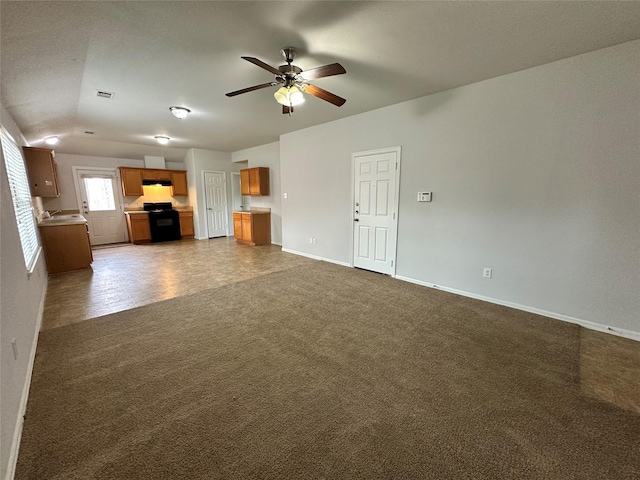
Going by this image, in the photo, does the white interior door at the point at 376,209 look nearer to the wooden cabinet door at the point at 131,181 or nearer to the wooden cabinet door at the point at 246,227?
the wooden cabinet door at the point at 246,227

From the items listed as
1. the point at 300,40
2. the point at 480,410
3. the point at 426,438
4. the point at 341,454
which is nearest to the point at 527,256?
Answer: the point at 480,410

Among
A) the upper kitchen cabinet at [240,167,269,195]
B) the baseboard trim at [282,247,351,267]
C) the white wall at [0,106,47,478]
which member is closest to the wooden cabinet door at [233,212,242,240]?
the upper kitchen cabinet at [240,167,269,195]

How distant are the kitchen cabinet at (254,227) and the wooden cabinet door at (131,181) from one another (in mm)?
2896

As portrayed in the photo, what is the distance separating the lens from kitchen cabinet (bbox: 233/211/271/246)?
7016 millimetres

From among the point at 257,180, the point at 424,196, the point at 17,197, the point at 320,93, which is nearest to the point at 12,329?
the point at 17,197

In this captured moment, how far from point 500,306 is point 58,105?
6.34 metres

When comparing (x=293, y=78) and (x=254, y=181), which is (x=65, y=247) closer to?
(x=254, y=181)

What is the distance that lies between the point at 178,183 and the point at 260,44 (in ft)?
22.9

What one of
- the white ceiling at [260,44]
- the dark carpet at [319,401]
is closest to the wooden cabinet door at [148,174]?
the white ceiling at [260,44]

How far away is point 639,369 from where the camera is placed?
212cm

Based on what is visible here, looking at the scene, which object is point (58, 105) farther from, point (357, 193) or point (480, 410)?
point (480, 410)

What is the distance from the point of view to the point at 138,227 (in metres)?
7.41

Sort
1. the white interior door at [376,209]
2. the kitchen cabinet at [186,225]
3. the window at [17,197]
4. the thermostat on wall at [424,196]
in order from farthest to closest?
the kitchen cabinet at [186,225] < the white interior door at [376,209] < the thermostat on wall at [424,196] < the window at [17,197]

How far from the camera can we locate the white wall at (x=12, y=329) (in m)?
1.38
